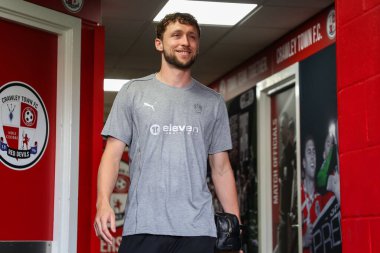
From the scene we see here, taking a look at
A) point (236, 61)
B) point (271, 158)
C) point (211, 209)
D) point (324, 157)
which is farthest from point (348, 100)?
point (236, 61)

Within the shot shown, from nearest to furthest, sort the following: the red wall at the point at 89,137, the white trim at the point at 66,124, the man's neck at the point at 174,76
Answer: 1. the man's neck at the point at 174,76
2. the white trim at the point at 66,124
3. the red wall at the point at 89,137

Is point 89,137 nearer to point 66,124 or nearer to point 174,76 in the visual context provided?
point 66,124

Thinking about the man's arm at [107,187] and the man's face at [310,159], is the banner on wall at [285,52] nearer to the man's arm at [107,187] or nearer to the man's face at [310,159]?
the man's face at [310,159]

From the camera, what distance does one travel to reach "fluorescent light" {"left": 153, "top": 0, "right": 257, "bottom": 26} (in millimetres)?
5633

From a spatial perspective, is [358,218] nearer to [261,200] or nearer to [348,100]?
[348,100]

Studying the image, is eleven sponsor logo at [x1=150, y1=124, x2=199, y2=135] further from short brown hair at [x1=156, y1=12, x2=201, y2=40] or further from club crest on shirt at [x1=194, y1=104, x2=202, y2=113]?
short brown hair at [x1=156, y1=12, x2=201, y2=40]

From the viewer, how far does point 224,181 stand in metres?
2.53

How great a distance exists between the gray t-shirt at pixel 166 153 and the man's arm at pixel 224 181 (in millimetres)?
89

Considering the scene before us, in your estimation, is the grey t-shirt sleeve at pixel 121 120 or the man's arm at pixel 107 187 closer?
the man's arm at pixel 107 187

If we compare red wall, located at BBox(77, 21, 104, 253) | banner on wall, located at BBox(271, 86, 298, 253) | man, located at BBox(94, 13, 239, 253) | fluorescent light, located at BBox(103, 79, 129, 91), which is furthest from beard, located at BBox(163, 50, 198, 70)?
fluorescent light, located at BBox(103, 79, 129, 91)

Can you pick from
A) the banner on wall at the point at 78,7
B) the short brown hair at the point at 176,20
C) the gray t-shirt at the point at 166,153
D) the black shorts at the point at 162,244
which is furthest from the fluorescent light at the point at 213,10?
the black shorts at the point at 162,244

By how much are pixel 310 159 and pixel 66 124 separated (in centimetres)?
234

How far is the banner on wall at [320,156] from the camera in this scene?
17.5ft

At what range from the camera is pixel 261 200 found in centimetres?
695
